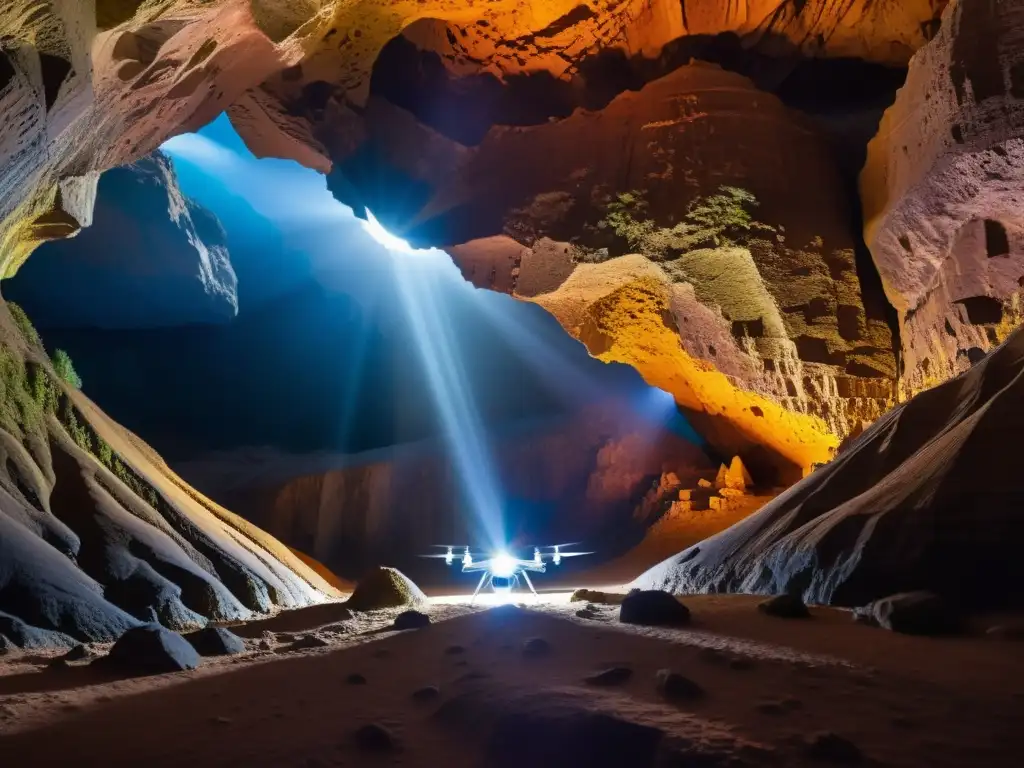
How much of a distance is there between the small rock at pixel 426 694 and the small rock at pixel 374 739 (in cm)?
50

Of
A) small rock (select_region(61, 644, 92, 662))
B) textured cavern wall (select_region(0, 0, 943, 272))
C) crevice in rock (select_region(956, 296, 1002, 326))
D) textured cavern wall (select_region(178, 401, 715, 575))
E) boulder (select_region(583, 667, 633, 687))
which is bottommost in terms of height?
textured cavern wall (select_region(178, 401, 715, 575))

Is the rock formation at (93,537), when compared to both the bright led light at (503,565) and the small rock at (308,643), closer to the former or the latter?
the small rock at (308,643)

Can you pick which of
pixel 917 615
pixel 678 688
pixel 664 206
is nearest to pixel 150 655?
pixel 678 688

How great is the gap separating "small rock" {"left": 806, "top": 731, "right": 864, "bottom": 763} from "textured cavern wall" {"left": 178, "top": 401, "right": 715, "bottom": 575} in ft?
59.7

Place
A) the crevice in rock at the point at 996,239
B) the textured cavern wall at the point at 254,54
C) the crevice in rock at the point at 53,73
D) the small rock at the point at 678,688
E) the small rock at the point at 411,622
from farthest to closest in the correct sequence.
A: 1. the crevice in rock at the point at 996,239
2. the textured cavern wall at the point at 254,54
3. the small rock at the point at 411,622
4. the crevice in rock at the point at 53,73
5. the small rock at the point at 678,688

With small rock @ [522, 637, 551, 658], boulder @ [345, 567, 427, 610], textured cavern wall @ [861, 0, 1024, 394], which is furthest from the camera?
textured cavern wall @ [861, 0, 1024, 394]

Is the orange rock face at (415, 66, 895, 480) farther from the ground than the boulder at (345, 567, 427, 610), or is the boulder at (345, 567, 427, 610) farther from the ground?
the orange rock face at (415, 66, 895, 480)

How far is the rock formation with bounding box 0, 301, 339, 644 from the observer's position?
5.43 metres

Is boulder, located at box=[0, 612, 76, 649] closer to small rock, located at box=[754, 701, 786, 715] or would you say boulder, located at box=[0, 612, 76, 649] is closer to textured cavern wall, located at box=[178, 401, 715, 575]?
small rock, located at box=[754, 701, 786, 715]

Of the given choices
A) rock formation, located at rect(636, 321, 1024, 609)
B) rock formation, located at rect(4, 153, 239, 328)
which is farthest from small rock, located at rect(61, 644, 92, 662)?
rock formation, located at rect(4, 153, 239, 328)

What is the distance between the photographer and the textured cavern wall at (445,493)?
20672mm

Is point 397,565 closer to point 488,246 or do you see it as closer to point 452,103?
point 488,246

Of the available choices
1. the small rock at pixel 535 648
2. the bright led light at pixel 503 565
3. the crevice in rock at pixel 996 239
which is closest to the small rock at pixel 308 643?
the small rock at pixel 535 648

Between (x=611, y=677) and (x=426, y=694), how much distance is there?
32.2 inches
